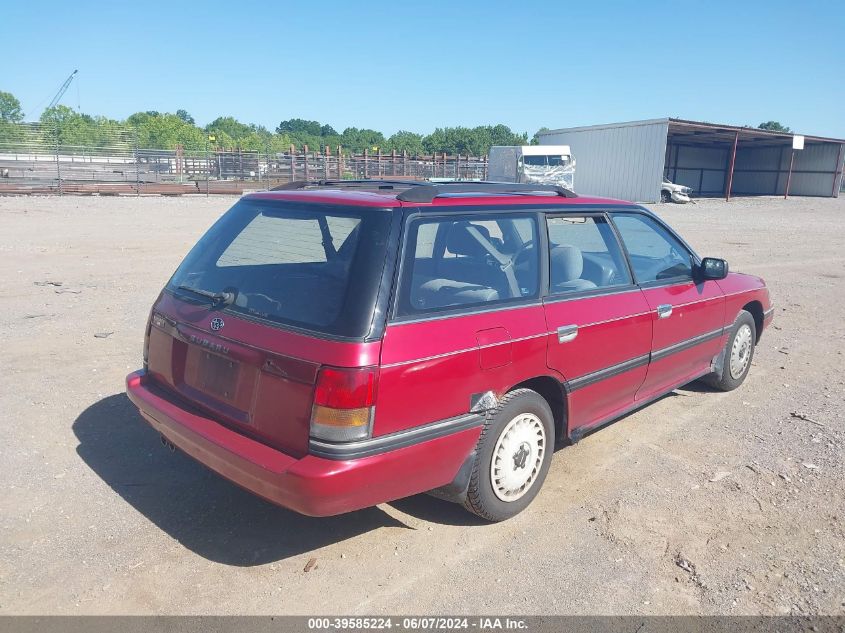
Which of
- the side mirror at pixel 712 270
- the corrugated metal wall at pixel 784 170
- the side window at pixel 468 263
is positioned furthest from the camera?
the corrugated metal wall at pixel 784 170

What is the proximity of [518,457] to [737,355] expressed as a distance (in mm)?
3024

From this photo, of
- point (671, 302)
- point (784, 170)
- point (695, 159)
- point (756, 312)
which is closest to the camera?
point (671, 302)

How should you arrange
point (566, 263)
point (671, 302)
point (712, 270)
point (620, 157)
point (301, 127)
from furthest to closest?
point (301, 127), point (620, 157), point (712, 270), point (671, 302), point (566, 263)

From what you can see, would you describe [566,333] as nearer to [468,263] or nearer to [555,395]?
[555,395]

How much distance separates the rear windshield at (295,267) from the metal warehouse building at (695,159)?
112 ft

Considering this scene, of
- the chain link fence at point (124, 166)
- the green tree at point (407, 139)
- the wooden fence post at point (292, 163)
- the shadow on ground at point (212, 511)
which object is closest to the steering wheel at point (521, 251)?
the shadow on ground at point (212, 511)

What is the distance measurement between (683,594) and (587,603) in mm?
465

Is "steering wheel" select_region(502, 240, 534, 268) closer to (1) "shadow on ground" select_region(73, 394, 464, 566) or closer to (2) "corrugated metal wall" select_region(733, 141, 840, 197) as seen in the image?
(1) "shadow on ground" select_region(73, 394, 464, 566)

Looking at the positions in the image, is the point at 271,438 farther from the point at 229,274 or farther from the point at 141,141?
the point at 141,141

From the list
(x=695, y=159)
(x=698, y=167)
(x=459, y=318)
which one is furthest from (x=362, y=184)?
(x=698, y=167)

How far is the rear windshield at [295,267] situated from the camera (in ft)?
9.40

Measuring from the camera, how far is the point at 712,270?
4.75 meters

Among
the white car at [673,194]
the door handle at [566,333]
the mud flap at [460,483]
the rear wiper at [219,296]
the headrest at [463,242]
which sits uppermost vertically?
the white car at [673,194]

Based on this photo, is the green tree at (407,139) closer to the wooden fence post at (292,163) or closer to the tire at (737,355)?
the wooden fence post at (292,163)
